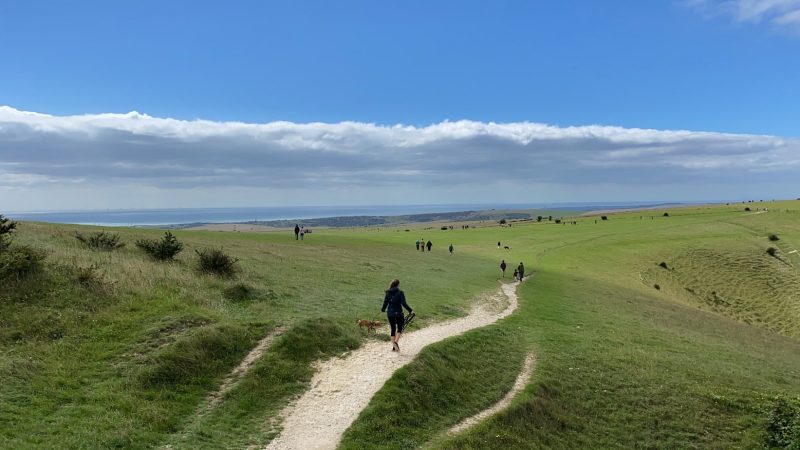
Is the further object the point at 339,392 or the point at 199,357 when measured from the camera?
the point at 199,357

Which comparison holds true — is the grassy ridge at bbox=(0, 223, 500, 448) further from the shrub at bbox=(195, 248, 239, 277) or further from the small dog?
the shrub at bbox=(195, 248, 239, 277)

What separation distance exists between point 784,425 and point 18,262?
2896cm

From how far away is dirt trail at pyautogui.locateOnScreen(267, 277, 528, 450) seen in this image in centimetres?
1223

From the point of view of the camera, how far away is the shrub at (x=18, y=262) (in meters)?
17.7

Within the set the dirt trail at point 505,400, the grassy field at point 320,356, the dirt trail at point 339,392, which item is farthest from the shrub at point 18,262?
the dirt trail at point 505,400

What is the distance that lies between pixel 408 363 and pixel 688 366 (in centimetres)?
1512

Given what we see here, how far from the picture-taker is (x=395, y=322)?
1827cm

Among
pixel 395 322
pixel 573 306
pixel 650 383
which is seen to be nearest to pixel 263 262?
pixel 395 322

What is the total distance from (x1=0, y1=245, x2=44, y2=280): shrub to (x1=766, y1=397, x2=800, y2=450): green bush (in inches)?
1098

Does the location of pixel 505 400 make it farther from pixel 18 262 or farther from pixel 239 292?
pixel 18 262

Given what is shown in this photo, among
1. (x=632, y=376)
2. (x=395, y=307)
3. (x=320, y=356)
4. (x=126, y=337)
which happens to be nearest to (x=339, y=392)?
(x=320, y=356)

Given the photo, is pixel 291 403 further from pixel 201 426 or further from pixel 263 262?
pixel 263 262

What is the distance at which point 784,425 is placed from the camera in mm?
16953

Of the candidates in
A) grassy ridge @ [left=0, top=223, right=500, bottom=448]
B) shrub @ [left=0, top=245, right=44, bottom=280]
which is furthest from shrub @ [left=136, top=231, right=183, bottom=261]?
shrub @ [left=0, top=245, right=44, bottom=280]
